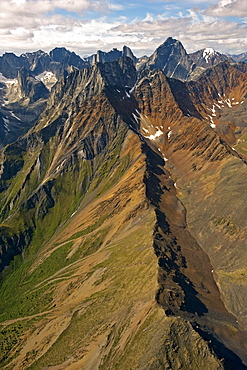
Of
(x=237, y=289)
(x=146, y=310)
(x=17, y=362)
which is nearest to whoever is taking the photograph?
(x=146, y=310)

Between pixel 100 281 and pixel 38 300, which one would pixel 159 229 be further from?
pixel 38 300

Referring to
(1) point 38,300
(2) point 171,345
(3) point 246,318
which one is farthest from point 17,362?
(3) point 246,318

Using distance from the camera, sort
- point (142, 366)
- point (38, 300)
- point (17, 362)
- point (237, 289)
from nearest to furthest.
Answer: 1. point (142, 366)
2. point (17, 362)
3. point (237, 289)
4. point (38, 300)

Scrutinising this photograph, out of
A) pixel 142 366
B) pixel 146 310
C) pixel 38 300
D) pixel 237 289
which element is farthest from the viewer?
pixel 38 300

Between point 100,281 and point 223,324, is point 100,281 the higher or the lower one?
the higher one

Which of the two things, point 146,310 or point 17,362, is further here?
point 17,362

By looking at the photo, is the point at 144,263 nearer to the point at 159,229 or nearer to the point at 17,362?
the point at 159,229

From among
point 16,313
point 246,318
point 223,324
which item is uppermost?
point 16,313

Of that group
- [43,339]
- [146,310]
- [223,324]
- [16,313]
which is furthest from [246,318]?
[16,313]

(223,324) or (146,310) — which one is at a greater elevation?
(146,310)
